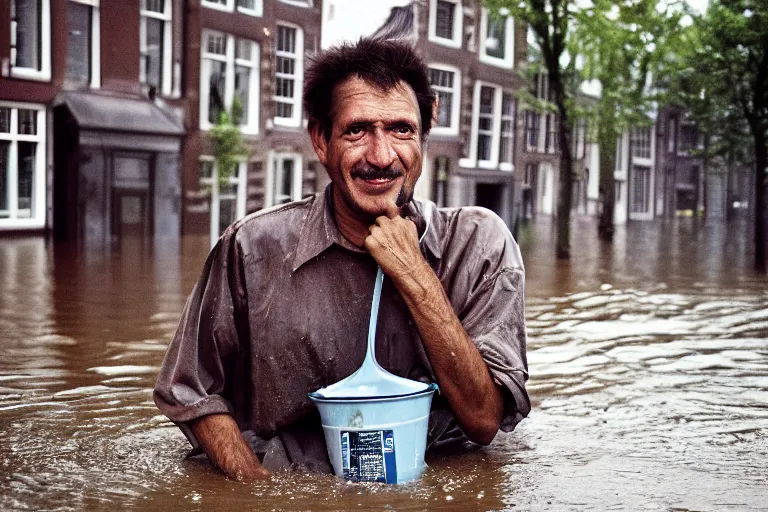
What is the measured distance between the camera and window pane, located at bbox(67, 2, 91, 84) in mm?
12984

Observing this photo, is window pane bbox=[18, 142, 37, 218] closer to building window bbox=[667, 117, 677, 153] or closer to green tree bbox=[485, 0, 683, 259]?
green tree bbox=[485, 0, 683, 259]

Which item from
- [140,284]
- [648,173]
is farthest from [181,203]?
[648,173]

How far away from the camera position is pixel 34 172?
12.0 m

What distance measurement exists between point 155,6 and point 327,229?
11489mm

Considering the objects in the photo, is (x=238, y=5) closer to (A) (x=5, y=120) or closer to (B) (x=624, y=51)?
(A) (x=5, y=120)

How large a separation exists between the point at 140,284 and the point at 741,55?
8.83m

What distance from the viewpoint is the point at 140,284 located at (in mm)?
10500

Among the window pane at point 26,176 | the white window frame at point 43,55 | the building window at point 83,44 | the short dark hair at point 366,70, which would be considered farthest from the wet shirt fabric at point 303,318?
the building window at point 83,44

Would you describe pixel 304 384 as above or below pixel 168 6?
below

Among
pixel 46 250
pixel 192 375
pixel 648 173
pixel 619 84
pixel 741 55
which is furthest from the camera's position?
pixel 648 173

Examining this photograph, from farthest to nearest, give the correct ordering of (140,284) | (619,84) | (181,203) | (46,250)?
(619,84)
(181,203)
(46,250)
(140,284)

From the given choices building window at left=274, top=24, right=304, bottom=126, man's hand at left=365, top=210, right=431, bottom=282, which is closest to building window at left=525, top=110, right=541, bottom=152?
building window at left=274, top=24, right=304, bottom=126

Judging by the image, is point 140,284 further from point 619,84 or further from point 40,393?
point 619,84

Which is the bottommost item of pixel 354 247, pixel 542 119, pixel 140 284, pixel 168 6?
pixel 140 284
